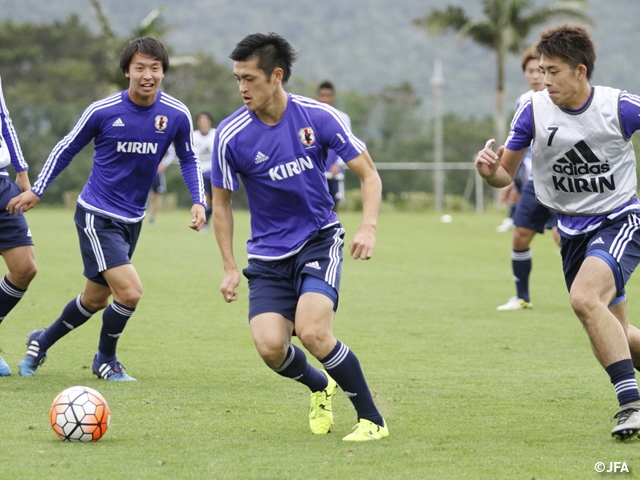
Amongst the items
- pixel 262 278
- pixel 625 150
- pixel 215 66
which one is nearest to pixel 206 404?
pixel 262 278

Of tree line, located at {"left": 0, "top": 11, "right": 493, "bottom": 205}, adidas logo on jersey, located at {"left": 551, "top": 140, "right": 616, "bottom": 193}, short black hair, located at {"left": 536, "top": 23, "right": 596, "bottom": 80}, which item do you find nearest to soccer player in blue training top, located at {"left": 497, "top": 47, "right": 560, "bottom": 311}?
adidas logo on jersey, located at {"left": 551, "top": 140, "right": 616, "bottom": 193}

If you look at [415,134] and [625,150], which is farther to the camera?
[415,134]

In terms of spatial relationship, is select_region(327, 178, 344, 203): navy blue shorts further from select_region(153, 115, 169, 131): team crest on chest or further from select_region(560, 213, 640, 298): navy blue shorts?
select_region(560, 213, 640, 298): navy blue shorts

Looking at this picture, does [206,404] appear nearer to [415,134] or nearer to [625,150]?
[625,150]

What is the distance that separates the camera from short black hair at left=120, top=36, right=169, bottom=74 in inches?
267

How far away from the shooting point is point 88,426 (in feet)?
17.1

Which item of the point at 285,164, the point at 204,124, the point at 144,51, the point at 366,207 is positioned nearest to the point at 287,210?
the point at 285,164

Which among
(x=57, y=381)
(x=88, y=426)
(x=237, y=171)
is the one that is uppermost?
(x=237, y=171)

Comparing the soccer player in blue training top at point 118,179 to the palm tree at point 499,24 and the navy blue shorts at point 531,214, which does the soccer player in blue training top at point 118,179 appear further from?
the palm tree at point 499,24

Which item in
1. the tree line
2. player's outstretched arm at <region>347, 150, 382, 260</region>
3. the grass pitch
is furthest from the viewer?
the tree line

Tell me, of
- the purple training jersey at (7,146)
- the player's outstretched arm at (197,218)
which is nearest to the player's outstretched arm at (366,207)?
the player's outstretched arm at (197,218)

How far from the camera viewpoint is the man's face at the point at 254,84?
17.5ft

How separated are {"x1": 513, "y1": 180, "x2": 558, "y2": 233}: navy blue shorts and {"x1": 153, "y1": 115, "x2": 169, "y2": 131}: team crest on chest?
460 centimetres

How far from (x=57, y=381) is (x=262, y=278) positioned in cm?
214
